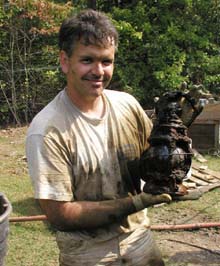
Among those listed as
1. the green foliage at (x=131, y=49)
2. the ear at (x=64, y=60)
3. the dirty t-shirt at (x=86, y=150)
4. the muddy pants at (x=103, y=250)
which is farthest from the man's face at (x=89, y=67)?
the green foliage at (x=131, y=49)

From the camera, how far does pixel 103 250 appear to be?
2414 millimetres

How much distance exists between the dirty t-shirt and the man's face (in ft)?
0.39

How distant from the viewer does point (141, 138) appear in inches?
100.0

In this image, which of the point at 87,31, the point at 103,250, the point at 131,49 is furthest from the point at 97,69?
the point at 131,49

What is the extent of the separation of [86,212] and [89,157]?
0.25m

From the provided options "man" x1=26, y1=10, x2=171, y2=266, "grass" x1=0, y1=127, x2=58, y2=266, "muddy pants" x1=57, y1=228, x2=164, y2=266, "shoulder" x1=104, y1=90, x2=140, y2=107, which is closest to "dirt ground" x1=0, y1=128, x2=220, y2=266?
"grass" x1=0, y1=127, x2=58, y2=266

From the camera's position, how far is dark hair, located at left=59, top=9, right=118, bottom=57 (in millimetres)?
2203

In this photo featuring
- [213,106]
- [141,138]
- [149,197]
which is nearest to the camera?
[149,197]

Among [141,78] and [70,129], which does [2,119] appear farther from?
[70,129]

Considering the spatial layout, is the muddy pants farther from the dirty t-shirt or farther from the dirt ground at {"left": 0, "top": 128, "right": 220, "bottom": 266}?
the dirt ground at {"left": 0, "top": 128, "right": 220, "bottom": 266}

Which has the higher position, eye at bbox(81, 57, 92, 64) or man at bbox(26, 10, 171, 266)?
eye at bbox(81, 57, 92, 64)

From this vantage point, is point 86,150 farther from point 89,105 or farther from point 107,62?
point 107,62

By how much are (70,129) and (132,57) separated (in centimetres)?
975

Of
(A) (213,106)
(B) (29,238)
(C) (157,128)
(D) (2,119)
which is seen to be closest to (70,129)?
(C) (157,128)
